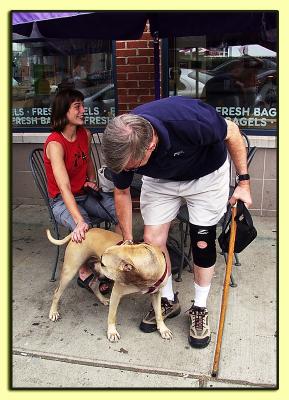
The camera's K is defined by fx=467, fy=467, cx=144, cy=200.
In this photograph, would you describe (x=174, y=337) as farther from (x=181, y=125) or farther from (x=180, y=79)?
(x=180, y=79)

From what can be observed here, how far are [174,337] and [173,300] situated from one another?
0.30 meters

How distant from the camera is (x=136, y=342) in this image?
3.04 meters

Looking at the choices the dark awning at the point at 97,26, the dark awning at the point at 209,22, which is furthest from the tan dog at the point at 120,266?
the dark awning at the point at 209,22

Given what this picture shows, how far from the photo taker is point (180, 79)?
5176 millimetres

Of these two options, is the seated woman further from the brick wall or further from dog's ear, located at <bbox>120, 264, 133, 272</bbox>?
the brick wall

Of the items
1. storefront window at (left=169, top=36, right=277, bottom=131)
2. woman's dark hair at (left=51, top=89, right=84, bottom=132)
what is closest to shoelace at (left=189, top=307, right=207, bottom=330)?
woman's dark hair at (left=51, top=89, right=84, bottom=132)

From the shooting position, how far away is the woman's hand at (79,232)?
3125mm

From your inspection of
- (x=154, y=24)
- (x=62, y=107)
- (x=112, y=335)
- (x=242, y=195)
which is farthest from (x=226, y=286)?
(x=154, y=24)

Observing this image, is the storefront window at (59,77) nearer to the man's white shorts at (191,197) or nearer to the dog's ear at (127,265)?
the man's white shorts at (191,197)

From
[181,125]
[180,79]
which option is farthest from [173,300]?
[180,79]

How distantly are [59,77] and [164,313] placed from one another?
3.48 m

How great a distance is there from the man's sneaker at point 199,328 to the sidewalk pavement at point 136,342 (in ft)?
0.17

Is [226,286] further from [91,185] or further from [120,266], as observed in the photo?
[91,185]

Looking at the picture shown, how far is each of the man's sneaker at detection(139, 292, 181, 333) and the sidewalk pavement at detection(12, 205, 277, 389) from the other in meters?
0.05
